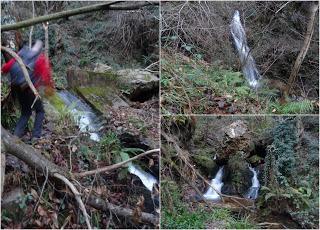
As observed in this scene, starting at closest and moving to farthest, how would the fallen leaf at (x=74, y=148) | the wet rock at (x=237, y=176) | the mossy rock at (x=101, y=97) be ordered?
the wet rock at (x=237, y=176) < the fallen leaf at (x=74, y=148) < the mossy rock at (x=101, y=97)

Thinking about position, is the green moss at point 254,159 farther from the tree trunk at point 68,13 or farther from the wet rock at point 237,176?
the tree trunk at point 68,13

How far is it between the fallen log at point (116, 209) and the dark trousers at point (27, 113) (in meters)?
0.74

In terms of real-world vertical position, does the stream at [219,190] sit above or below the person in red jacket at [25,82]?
below

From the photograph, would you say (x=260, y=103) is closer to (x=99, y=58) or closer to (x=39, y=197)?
(x=39, y=197)

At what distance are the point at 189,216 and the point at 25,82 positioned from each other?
1.68 metres

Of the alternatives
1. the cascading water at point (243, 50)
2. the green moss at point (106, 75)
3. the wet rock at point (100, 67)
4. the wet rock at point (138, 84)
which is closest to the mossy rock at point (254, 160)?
the cascading water at point (243, 50)

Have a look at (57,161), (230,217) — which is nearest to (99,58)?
(57,161)

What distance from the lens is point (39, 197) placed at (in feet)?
9.78

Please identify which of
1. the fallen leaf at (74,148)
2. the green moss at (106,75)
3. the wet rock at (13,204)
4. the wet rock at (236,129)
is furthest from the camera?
the green moss at (106,75)

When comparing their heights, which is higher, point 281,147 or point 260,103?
point 260,103

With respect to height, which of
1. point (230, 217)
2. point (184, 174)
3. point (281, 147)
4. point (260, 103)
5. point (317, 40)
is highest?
point (317, 40)

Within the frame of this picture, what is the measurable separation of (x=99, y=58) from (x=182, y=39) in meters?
2.82

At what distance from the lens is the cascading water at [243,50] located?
329 centimetres

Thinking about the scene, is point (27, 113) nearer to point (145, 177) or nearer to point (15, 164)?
point (15, 164)
